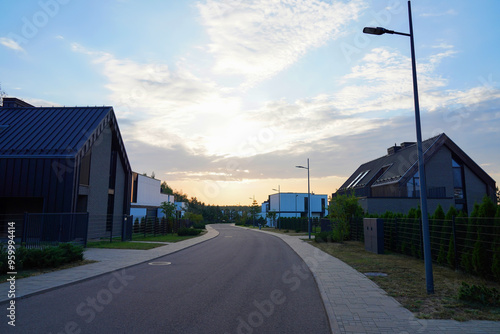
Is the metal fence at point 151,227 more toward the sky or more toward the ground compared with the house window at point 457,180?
more toward the ground

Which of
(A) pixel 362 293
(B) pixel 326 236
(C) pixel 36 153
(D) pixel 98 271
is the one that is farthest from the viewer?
(B) pixel 326 236

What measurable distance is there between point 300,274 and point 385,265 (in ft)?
12.4

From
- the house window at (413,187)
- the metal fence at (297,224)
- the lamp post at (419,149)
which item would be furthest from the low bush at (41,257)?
the metal fence at (297,224)

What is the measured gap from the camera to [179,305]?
270 inches

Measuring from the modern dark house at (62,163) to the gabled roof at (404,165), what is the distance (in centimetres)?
1951

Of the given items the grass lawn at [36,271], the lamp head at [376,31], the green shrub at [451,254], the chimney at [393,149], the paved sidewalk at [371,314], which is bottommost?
the grass lawn at [36,271]

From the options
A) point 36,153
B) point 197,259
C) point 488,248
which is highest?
point 36,153

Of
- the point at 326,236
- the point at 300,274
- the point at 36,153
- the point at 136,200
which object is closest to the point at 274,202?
the point at 136,200

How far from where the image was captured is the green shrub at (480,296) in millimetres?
6797

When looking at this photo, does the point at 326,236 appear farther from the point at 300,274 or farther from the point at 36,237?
the point at 36,237

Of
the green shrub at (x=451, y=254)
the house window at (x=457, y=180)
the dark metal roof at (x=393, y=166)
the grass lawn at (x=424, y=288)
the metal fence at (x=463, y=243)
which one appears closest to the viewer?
the grass lawn at (x=424, y=288)

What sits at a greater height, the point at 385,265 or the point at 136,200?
the point at 136,200

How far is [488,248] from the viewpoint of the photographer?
9.52 meters

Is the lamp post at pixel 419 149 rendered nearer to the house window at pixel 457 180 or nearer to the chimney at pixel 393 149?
the house window at pixel 457 180
